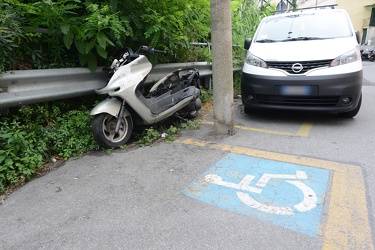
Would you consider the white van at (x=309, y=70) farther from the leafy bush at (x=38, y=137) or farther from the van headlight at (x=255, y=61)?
the leafy bush at (x=38, y=137)

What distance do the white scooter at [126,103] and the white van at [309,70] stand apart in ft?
4.56

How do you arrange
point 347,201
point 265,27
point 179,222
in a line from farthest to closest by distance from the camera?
point 265,27, point 347,201, point 179,222

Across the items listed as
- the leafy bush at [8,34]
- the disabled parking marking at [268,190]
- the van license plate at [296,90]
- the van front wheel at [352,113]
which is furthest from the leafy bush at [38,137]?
the van front wheel at [352,113]

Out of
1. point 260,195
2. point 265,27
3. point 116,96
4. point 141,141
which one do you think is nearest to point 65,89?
point 116,96

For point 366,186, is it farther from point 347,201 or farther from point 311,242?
point 311,242

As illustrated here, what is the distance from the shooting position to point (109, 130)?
142 inches

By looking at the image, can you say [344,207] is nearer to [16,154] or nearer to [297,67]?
[297,67]

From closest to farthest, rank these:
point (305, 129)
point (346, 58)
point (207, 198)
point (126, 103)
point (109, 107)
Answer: point (207, 198) → point (109, 107) → point (126, 103) → point (346, 58) → point (305, 129)

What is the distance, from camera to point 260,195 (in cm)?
247

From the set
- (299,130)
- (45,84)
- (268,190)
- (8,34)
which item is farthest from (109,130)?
(299,130)

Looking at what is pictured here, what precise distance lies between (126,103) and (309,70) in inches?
108

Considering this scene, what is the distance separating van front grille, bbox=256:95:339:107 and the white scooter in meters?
1.38

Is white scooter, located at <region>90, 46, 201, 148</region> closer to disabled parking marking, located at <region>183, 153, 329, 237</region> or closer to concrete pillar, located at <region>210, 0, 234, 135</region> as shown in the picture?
concrete pillar, located at <region>210, 0, 234, 135</region>

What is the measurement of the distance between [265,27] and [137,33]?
8.98 ft
